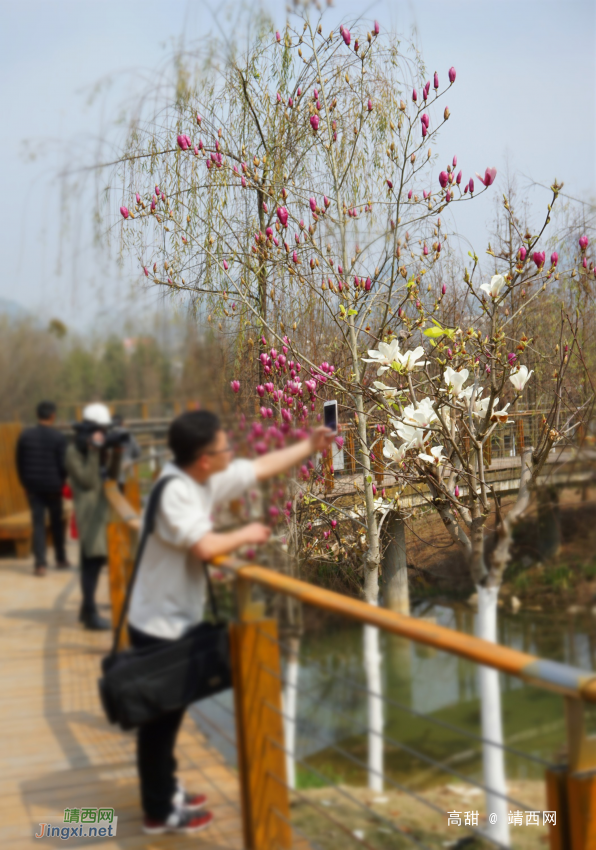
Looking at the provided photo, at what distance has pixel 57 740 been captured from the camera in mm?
1695

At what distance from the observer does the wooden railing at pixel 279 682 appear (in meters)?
1.21

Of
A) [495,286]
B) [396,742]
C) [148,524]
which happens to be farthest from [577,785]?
[495,286]

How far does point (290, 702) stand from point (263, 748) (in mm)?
100

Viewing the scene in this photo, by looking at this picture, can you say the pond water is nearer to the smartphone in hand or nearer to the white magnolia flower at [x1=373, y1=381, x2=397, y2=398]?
the smartphone in hand

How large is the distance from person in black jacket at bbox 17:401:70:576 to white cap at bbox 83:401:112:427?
0.17 ft

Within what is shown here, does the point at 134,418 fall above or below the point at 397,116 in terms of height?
below

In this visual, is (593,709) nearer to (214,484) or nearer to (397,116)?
(214,484)

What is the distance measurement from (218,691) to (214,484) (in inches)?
16.4

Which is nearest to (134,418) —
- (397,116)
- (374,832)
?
(374,832)

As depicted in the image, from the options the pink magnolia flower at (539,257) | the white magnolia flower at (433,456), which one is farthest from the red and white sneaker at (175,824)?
the pink magnolia flower at (539,257)

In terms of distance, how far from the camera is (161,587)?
153 cm

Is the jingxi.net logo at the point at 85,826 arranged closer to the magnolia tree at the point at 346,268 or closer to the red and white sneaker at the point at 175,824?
the red and white sneaker at the point at 175,824

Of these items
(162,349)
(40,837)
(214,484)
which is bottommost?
(40,837)

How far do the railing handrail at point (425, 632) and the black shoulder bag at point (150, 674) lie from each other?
80mm
